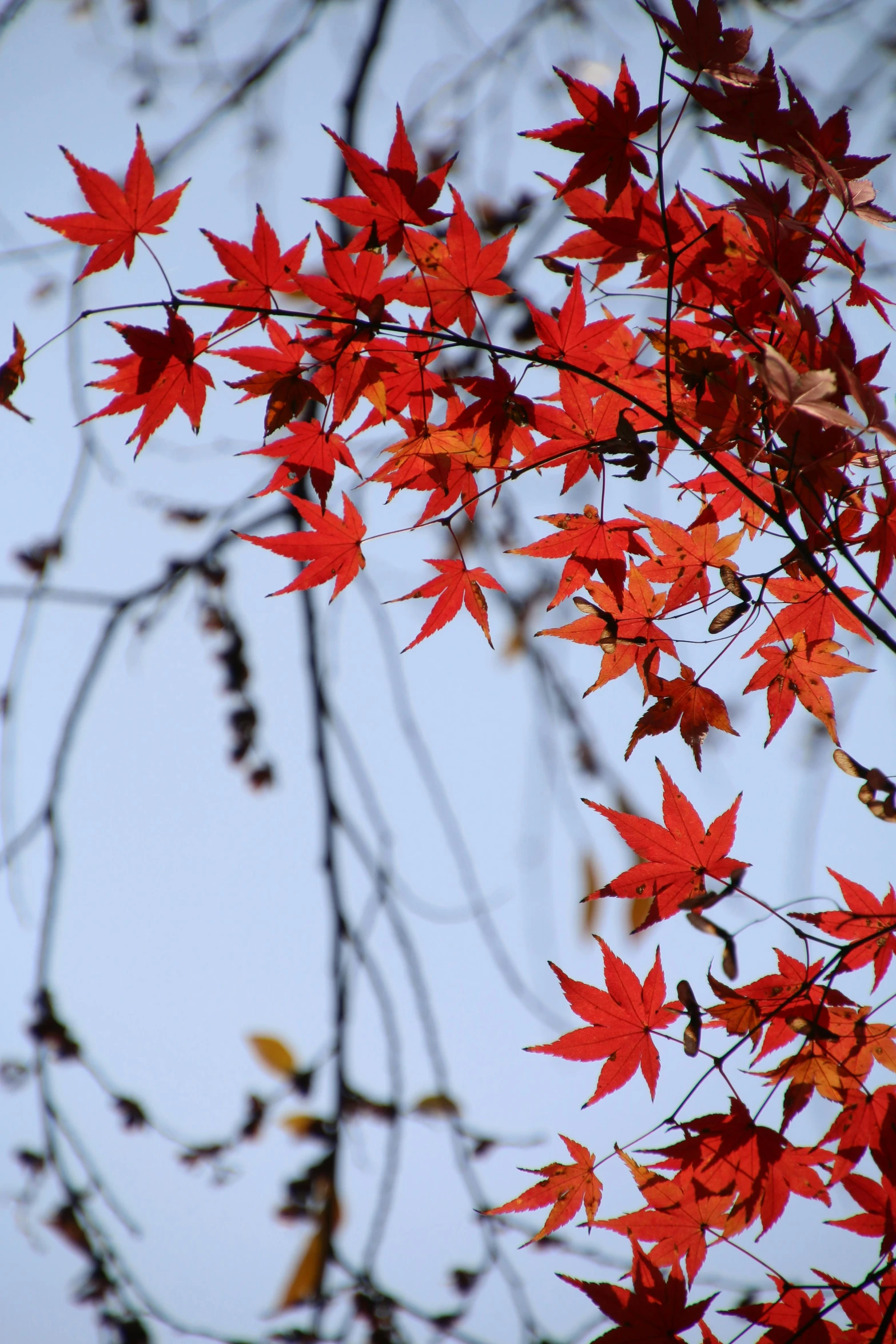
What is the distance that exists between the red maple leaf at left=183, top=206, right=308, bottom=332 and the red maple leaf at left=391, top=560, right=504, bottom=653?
0.36m

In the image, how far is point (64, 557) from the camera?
6.86 feet

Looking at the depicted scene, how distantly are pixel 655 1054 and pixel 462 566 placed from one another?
0.64 metres

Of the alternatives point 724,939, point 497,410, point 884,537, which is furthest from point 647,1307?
point 497,410

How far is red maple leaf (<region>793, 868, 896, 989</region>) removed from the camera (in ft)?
2.93

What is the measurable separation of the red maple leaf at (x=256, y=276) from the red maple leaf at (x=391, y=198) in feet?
0.25

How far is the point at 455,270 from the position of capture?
92 centimetres

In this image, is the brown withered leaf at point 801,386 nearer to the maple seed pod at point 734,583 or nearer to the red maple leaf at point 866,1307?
the maple seed pod at point 734,583

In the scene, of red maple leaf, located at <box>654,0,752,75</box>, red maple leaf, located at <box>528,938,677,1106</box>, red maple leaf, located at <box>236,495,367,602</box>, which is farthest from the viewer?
red maple leaf, located at <box>236,495,367,602</box>

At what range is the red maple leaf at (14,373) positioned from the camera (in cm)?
85

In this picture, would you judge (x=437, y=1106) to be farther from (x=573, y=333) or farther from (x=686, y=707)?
(x=573, y=333)

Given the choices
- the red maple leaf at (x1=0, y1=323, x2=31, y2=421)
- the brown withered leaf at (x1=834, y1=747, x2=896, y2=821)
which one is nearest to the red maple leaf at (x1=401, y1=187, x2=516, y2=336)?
the red maple leaf at (x1=0, y1=323, x2=31, y2=421)

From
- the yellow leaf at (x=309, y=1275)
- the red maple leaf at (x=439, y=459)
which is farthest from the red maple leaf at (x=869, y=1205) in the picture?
the yellow leaf at (x=309, y=1275)

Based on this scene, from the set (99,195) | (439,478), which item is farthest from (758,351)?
(99,195)

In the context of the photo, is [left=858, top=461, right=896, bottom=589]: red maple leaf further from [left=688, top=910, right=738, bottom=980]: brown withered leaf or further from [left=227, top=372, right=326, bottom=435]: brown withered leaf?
[left=227, top=372, right=326, bottom=435]: brown withered leaf
